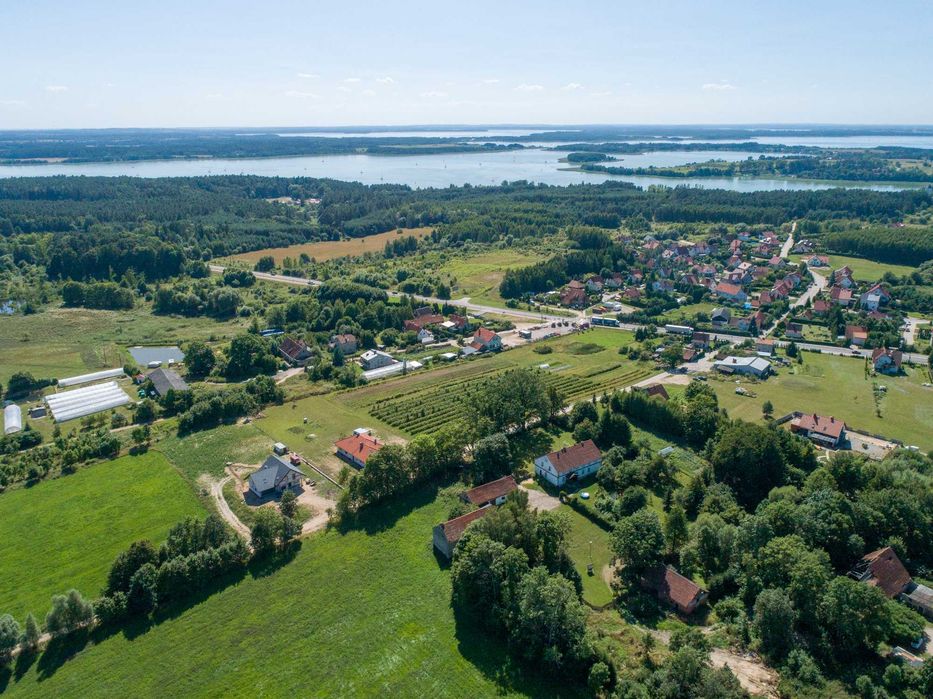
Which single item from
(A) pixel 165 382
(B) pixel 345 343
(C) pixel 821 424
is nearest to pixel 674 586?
(C) pixel 821 424

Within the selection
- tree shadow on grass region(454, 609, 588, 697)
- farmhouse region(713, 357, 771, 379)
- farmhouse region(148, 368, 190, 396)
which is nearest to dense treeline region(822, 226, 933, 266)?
farmhouse region(713, 357, 771, 379)

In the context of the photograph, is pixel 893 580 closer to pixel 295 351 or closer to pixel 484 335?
pixel 484 335

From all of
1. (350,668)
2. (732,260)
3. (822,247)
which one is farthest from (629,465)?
(822,247)

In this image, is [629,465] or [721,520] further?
[629,465]

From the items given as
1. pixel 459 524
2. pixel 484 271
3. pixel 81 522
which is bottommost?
pixel 81 522

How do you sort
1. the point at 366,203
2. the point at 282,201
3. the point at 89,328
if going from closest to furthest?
1. the point at 89,328
2. the point at 366,203
3. the point at 282,201

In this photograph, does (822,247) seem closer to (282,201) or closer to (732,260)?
(732,260)

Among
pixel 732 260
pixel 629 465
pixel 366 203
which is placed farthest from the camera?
pixel 366 203
